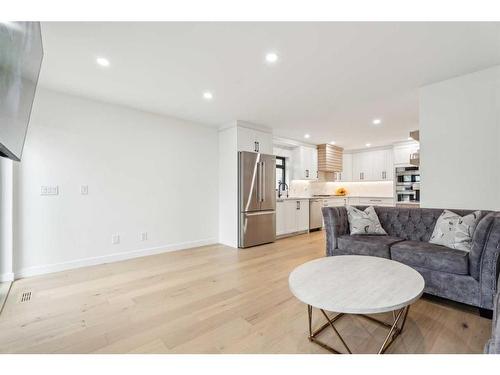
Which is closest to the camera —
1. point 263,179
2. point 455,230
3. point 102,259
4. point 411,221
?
point 455,230

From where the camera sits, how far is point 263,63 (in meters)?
2.42

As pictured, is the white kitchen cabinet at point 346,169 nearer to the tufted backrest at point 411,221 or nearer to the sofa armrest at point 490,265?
the tufted backrest at point 411,221

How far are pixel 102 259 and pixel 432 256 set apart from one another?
162 inches

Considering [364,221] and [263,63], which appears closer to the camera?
[263,63]

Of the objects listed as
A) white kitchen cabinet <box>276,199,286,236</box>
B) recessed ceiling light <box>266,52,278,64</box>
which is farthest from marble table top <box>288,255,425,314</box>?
white kitchen cabinet <box>276,199,286,236</box>

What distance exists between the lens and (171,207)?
422 cm

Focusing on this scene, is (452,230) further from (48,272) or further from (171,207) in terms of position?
(48,272)

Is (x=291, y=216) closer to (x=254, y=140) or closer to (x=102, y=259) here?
(x=254, y=140)

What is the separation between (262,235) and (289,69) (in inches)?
122

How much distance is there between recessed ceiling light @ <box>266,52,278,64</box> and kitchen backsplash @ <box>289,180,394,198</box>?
4270 millimetres

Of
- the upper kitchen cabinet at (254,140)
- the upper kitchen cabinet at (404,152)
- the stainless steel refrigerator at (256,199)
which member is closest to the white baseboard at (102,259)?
the stainless steel refrigerator at (256,199)

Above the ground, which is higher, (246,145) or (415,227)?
(246,145)

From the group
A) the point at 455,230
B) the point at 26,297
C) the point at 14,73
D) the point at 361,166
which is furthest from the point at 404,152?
the point at 26,297
